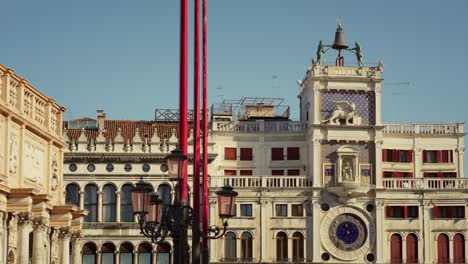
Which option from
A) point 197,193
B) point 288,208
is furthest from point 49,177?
point 288,208

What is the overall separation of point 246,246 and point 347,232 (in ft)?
22.0

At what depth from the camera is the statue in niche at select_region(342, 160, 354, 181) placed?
72.2 m

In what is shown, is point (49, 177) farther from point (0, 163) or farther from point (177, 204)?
point (177, 204)

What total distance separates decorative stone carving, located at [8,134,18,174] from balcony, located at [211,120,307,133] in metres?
34.4

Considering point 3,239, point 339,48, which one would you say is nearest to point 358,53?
point 339,48

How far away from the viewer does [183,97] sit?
28.0 meters

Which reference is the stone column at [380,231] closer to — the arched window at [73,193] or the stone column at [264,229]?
the stone column at [264,229]

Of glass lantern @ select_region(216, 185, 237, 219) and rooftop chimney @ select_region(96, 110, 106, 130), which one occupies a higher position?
rooftop chimney @ select_region(96, 110, 106, 130)

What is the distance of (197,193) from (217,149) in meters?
43.9

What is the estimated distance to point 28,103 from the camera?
4306cm

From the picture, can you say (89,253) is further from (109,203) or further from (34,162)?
(34,162)

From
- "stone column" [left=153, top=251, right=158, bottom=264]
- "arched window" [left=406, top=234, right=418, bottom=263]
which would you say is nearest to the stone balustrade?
"stone column" [left=153, top=251, right=158, bottom=264]

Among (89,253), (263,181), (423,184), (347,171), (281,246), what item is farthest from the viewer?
(423,184)

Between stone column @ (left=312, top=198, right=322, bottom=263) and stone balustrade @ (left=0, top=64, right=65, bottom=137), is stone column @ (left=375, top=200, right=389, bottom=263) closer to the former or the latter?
stone column @ (left=312, top=198, right=322, bottom=263)
